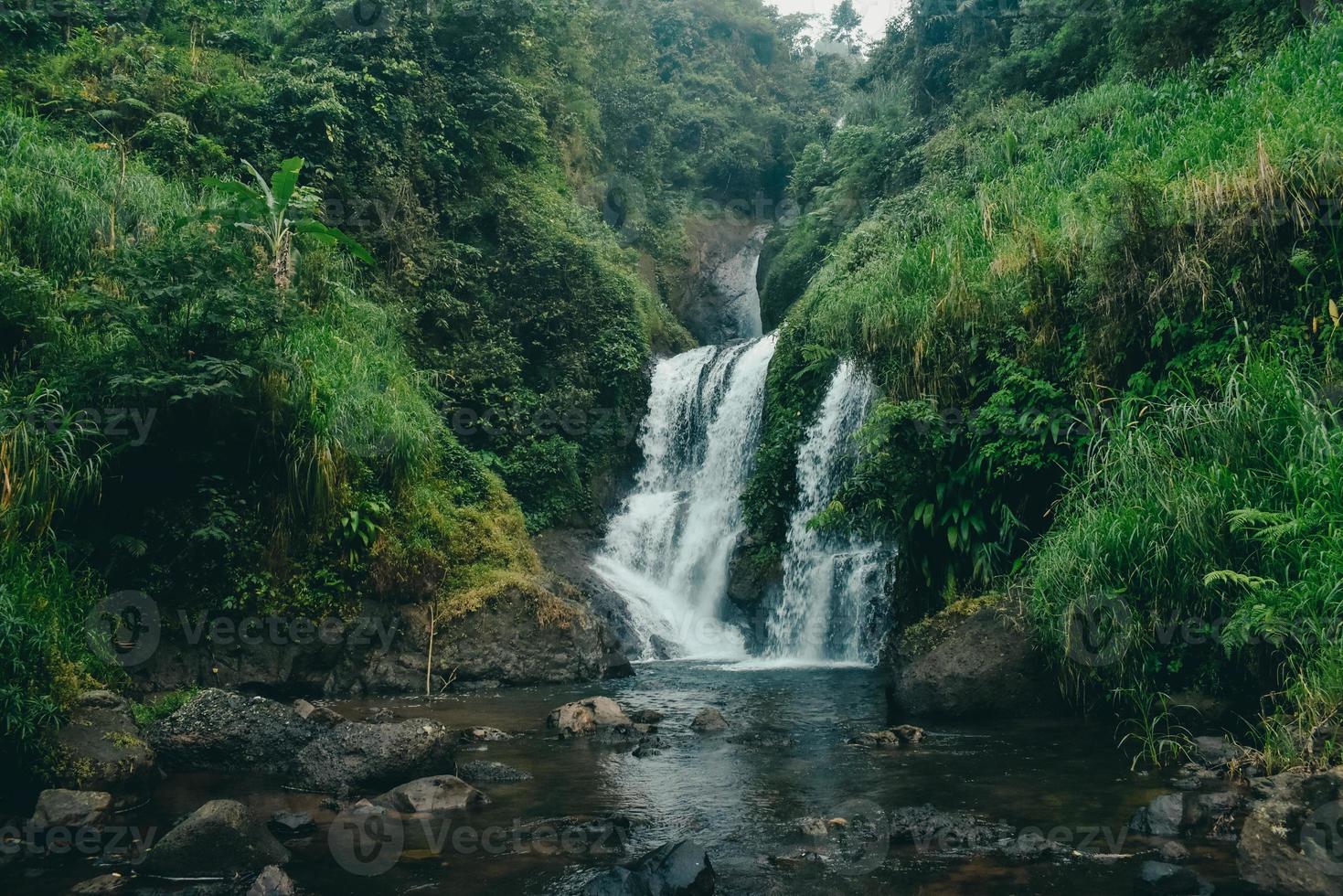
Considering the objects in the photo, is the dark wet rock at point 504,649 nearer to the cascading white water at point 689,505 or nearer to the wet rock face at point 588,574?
the wet rock face at point 588,574

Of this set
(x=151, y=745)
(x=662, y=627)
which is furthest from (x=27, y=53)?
(x=662, y=627)

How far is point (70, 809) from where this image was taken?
17.7 feet

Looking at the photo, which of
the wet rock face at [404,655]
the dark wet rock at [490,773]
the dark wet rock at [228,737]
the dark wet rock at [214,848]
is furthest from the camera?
the wet rock face at [404,655]

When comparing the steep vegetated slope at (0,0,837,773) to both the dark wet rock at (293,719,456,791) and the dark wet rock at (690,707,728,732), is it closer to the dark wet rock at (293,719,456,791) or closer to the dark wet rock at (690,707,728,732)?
the dark wet rock at (293,719,456,791)

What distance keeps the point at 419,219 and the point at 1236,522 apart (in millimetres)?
13255

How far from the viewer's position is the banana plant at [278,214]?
10852mm

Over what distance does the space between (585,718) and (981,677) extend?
3.43 meters

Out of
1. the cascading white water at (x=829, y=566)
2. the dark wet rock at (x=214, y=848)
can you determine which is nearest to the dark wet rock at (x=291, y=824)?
the dark wet rock at (x=214, y=848)

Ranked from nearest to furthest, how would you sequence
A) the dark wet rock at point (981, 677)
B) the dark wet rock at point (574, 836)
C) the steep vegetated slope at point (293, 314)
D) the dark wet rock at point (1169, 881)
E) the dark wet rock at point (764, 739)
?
1. the dark wet rock at point (1169, 881)
2. the dark wet rock at point (574, 836)
3. the dark wet rock at point (764, 739)
4. the dark wet rock at point (981, 677)
5. the steep vegetated slope at point (293, 314)

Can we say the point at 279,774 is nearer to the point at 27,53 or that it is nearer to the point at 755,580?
the point at 755,580

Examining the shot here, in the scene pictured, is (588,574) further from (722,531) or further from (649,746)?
(649,746)

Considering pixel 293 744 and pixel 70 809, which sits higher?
pixel 293 744

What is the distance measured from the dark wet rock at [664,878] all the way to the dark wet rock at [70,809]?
3336 millimetres

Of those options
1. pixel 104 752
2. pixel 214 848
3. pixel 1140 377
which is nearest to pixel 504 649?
pixel 104 752
